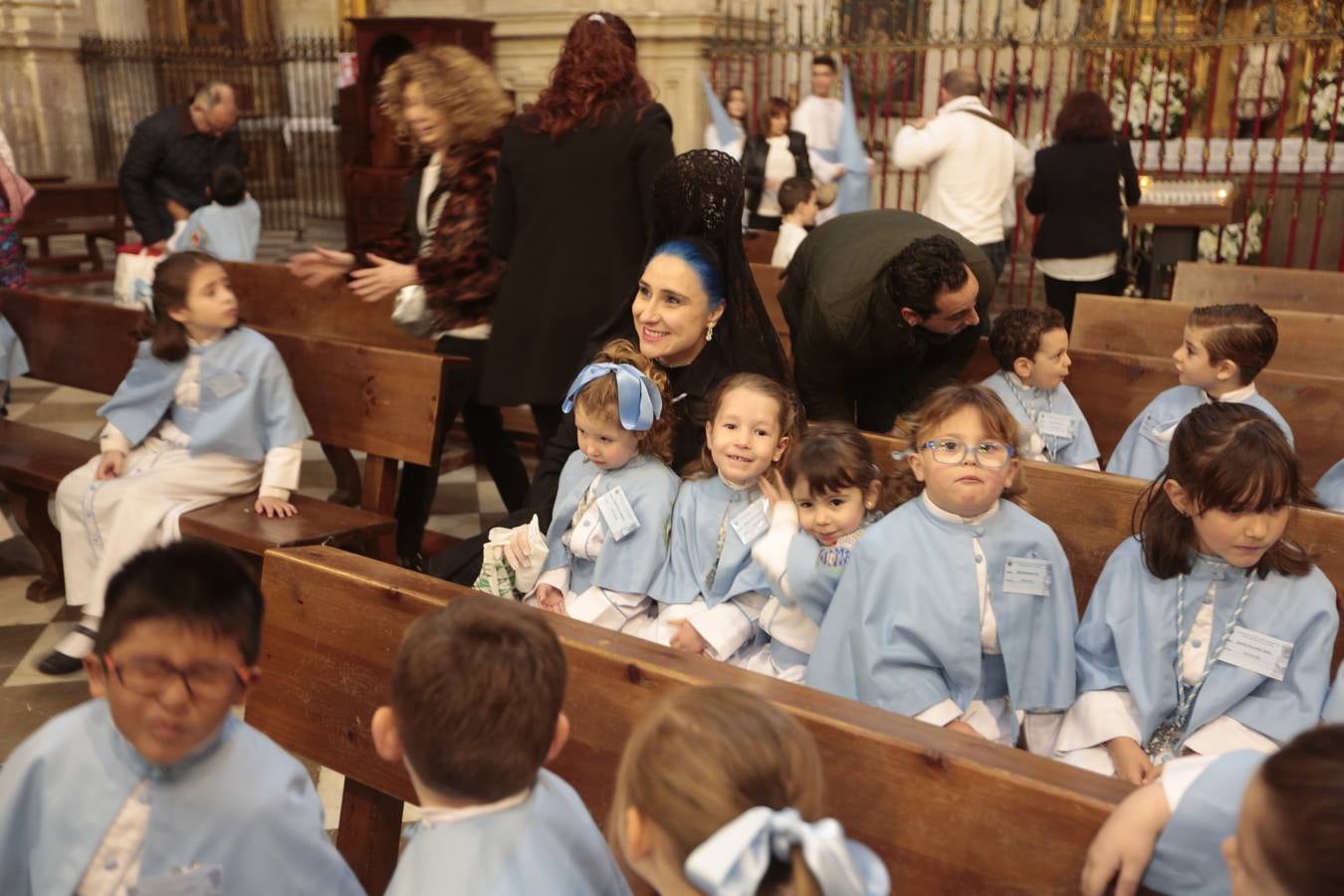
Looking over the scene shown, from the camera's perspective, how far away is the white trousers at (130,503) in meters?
3.96

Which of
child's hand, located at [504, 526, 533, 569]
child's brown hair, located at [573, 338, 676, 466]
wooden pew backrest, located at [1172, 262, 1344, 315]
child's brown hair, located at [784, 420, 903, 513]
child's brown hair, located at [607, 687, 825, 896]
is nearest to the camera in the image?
child's brown hair, located at [607, 687, 825, 896]

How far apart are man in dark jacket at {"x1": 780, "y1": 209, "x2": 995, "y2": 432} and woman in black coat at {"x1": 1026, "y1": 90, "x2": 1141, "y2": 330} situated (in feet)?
10.2

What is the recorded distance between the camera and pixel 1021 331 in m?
3.97

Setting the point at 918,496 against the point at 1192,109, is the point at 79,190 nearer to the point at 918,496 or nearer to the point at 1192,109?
the point at 1192,109

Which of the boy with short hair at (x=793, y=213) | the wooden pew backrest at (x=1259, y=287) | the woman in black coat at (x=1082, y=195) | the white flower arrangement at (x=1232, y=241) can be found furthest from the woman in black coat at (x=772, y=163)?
the wooden pew backrest at (x=1259, y=287)

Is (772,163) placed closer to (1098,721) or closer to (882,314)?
(882,314)

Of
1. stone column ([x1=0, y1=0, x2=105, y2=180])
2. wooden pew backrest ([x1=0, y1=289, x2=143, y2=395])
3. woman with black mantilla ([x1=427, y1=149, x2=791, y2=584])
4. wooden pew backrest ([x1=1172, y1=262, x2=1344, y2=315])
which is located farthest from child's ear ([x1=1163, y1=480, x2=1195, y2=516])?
stone column ([x1=0, y1=0, x2=105, y2=180])

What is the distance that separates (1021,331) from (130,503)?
9.68 ft

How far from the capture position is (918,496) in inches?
103

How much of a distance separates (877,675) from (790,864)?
1230mm

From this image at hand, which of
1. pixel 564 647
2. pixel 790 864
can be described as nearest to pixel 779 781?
pixel 790 864

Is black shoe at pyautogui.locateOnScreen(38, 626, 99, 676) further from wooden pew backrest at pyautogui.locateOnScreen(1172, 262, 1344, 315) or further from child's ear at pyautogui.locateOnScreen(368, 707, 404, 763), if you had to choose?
wooden pew backrest at pyautogui.locateOnScreen(1172, 262, 1344, 315)

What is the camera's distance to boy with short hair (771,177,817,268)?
6586 mm

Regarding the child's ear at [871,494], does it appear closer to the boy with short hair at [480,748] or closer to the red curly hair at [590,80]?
the boy with short hair at [480,748]
